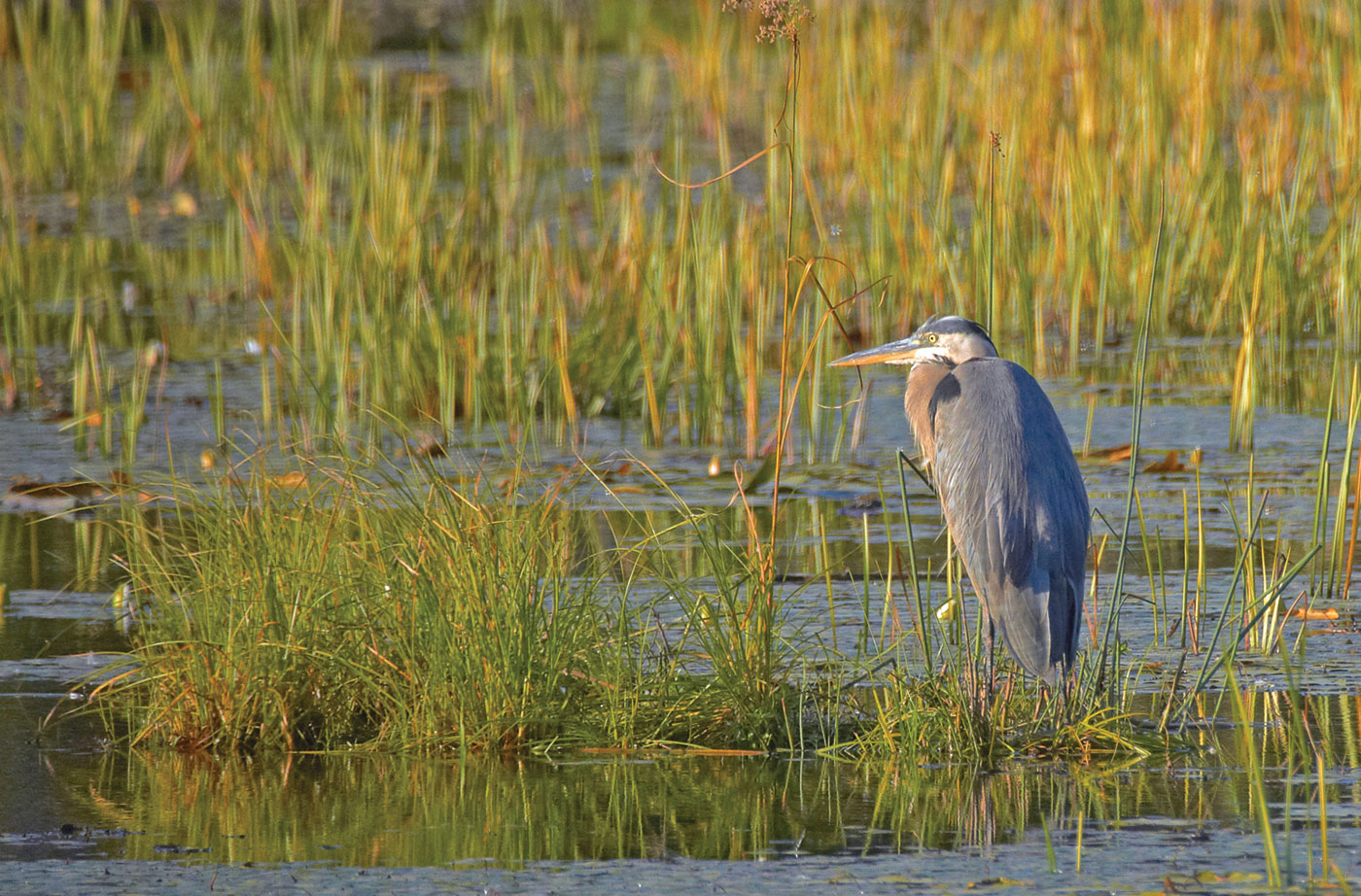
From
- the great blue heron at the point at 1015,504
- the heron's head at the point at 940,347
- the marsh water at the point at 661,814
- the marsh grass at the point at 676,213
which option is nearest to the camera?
the marsh water at the point at 661,814

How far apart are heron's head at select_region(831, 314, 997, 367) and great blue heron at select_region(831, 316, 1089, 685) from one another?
5 cm

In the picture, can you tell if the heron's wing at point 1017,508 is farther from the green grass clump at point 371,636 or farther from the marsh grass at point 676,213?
the green grass clump at point 371,636

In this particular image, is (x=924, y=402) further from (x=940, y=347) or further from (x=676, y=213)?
(x=676, y=213)

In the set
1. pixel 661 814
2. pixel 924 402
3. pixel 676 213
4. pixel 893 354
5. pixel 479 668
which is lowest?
pixel 661 814

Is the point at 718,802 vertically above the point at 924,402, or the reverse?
the point at 924,402

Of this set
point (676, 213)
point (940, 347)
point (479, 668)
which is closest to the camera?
point (479, 668)

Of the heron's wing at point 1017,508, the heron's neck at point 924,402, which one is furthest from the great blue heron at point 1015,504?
the heron's neck at point 924,402

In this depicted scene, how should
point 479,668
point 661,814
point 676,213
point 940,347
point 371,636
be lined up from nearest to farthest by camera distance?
point 661,814 < point 479,668 < point 371,636 < point 940,347 < point 676,213

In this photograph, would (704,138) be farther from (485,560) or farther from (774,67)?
(485,560)

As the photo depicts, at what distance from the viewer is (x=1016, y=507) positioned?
12.9ft

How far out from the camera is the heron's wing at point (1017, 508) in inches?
151

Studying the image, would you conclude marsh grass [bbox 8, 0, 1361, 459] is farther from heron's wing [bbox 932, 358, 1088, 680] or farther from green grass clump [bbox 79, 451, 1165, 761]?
green grass clump [bbox 79, 451, 1165, 761]

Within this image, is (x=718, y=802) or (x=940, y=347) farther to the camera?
(x=940, y=347)

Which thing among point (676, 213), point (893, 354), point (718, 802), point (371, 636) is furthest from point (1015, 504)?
point (676, 213)
